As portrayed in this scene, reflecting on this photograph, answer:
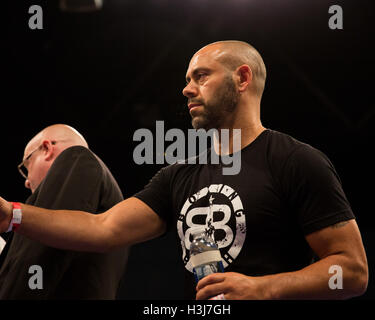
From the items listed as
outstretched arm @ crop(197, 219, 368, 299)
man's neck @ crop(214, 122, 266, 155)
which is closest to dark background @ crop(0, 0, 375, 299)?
man's neck @ crop(214, 122, 266, 155)

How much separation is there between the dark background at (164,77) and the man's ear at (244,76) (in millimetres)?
1592

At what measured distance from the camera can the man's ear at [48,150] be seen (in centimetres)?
188

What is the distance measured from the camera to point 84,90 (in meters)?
3.28

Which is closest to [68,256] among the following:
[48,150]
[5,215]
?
[5,215]

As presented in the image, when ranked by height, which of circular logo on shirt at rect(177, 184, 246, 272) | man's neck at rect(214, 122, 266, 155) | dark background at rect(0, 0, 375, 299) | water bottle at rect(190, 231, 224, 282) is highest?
dark background at rect(0, 0, 375, 299)

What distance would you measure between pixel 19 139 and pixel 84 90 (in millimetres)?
588

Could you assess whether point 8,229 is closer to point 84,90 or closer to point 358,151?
point 84,90

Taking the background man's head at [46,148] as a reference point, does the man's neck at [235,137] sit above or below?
below

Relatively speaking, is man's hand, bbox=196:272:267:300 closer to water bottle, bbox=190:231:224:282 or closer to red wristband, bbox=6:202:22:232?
water bottle, bbox=190:231:224:282

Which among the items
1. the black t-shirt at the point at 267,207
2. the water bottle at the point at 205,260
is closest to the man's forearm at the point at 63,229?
the black t-shirt at the point at 267,207

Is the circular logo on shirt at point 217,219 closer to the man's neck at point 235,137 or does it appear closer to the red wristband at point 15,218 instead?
the man's neck at point 235,137

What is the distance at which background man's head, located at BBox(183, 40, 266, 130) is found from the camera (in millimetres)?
1349

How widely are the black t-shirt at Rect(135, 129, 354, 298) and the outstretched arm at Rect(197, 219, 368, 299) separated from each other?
0.15 ft

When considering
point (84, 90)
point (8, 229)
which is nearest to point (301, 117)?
point (84, 90)
